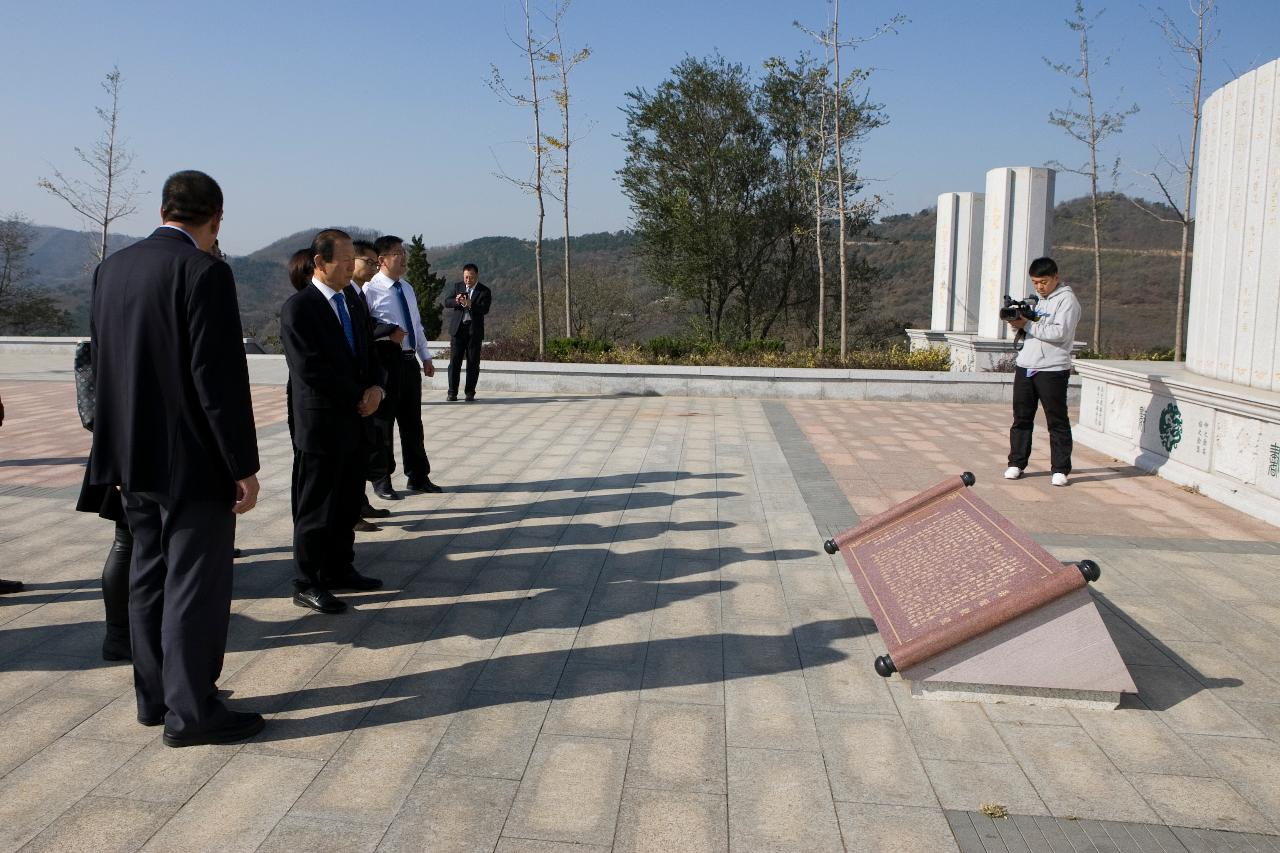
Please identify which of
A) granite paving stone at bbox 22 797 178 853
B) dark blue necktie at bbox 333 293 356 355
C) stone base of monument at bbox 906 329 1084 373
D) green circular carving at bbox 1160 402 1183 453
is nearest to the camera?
granite paving stone at bbox 22 797 178 853

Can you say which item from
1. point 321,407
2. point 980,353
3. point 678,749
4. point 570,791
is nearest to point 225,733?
point 570,791

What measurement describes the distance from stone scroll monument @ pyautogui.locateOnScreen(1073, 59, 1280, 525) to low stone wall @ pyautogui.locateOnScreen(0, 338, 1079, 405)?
4484 millimetres

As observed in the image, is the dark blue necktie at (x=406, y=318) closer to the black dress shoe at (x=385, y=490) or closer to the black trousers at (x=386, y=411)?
the black trousers at (x=386, y=411)

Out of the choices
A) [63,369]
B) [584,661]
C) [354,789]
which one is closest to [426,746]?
[354,789]

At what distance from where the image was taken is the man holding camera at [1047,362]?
285 inches

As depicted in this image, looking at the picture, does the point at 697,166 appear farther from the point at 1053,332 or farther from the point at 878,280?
the point at 1053,332

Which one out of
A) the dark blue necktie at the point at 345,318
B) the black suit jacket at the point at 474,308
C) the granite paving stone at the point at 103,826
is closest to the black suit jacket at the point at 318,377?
the dark blue necktie at the point at 345,318

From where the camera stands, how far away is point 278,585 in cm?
482

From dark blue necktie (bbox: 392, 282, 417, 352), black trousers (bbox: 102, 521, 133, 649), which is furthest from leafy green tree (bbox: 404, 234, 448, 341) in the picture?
black trousers (bbox: 102, 521, 133, 649)

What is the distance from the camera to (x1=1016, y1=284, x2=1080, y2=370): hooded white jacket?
7.19 metres

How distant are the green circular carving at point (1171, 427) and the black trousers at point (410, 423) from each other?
6188 millimetres

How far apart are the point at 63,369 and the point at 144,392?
16077mm

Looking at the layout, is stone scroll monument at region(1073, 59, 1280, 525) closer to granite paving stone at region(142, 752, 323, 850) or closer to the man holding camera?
the man holding camera

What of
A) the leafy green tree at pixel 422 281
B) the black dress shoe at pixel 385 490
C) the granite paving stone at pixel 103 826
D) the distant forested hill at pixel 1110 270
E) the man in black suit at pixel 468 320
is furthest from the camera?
the distant forested hill at pixel 1110 270
